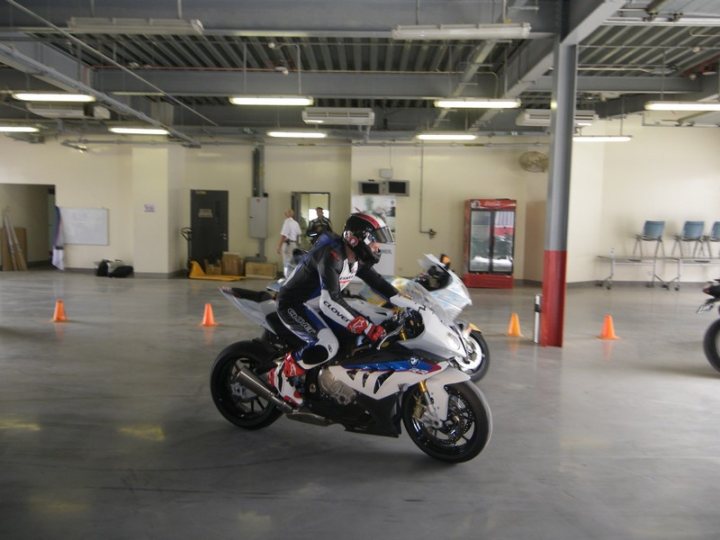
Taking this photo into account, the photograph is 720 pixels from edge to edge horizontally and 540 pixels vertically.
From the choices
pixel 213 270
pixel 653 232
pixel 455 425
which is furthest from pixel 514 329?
pixel 213 270

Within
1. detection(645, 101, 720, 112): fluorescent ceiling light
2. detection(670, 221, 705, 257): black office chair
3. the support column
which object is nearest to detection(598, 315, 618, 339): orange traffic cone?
the support column

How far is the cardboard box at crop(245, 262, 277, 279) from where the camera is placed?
15234 mm

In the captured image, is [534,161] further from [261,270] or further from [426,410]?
[426,410]

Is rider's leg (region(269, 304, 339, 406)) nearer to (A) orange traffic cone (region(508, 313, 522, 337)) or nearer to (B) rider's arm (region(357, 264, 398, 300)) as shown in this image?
(B) rider's arm (region(357, 264, 398, 300))

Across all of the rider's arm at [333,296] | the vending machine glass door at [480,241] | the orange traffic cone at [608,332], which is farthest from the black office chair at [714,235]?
the rider's arm at [333,296]

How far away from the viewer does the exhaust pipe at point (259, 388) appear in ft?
13.1

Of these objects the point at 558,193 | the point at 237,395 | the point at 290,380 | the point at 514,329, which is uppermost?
the point at 558,193

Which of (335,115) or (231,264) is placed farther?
(231,264)

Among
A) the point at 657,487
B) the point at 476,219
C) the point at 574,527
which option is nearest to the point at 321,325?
the point at 574,527

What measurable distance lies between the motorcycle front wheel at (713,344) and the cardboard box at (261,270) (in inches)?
431

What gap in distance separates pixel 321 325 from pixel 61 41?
8.18 metres

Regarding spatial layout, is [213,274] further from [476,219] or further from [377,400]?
[377,400]

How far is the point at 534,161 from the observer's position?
1453cm

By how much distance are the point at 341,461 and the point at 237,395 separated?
1094 millimetres
